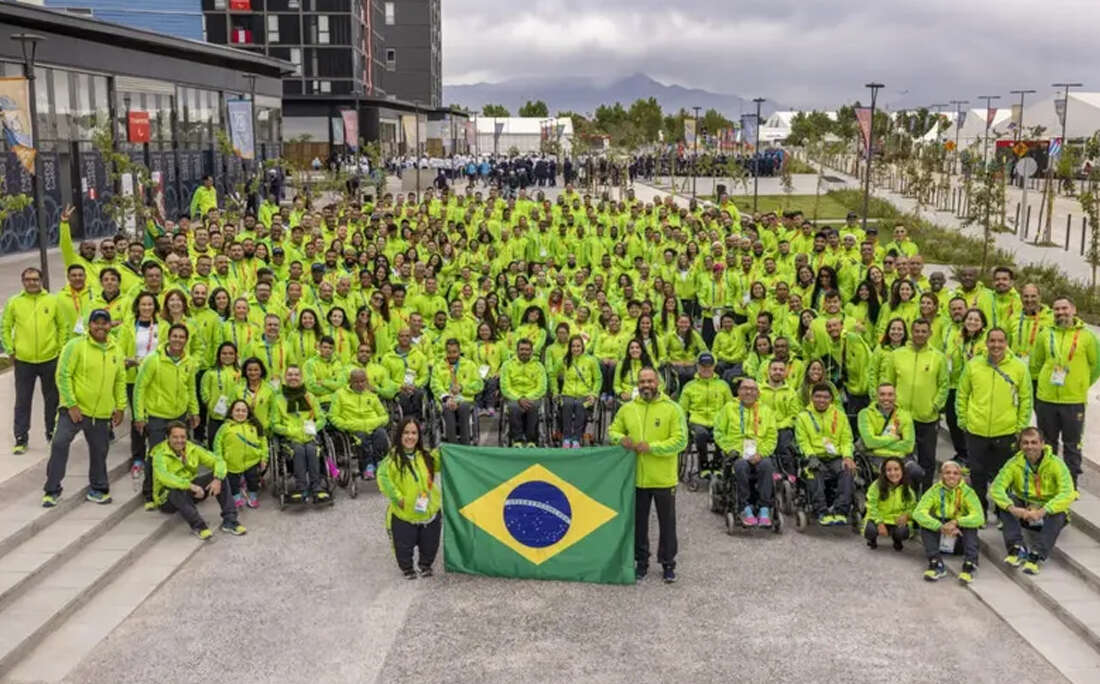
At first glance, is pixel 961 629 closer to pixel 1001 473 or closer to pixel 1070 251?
pixel 1001 473

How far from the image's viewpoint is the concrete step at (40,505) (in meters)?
10.6

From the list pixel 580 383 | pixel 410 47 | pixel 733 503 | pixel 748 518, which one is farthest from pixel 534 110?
pixel 748 518

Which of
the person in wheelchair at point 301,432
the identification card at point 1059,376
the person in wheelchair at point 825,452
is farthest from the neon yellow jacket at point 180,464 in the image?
the identification card at point 1059,376

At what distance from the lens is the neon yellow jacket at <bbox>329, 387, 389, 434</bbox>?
1291cm

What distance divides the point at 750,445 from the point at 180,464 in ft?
19.9

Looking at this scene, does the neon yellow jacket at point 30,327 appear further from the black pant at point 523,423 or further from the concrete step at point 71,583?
the black pant at point 523,423

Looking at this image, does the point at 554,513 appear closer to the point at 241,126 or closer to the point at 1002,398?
the point at 1002,398

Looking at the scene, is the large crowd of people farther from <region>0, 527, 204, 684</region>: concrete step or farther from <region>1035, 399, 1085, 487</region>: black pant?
<region>0, 527, 204, 684</region>: concrete step

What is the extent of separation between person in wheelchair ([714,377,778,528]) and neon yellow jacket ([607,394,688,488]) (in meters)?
1.42

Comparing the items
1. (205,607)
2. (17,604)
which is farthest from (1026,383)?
(17,604)

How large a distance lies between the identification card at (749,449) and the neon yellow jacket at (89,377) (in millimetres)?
6799

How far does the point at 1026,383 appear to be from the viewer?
37.1ft

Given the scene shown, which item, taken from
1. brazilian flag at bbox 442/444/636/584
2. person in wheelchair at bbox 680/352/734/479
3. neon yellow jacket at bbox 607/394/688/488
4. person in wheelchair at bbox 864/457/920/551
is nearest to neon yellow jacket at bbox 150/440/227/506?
brazilian flag at bbox 442/444/636/584

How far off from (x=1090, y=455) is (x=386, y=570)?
8.71 m
